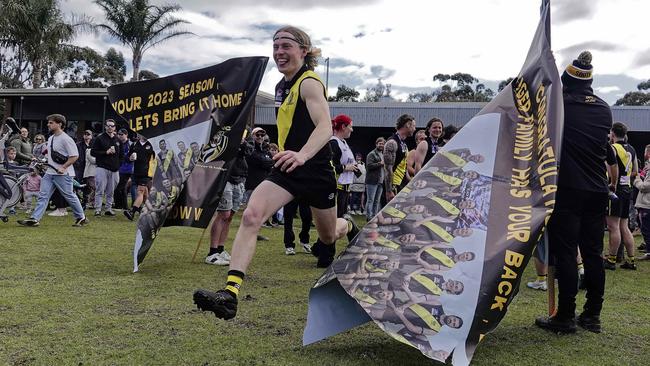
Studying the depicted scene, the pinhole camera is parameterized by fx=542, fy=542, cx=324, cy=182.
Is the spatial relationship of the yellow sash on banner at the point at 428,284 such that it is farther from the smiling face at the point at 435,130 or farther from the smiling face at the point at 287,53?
the smiling face at the point at 435,130

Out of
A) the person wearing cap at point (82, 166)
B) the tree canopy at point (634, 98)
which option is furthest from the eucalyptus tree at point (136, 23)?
the tree canopy at point (634, 98)

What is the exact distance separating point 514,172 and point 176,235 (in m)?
7.10

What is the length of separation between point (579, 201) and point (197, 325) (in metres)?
3.15

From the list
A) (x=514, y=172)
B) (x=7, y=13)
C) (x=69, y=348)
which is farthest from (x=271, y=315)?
(x=7, y=13)

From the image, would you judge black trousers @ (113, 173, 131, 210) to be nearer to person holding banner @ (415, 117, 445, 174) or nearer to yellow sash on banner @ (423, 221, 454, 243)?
person holding banner @ (415, 117, 445, 174)

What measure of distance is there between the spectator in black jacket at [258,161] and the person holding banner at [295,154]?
232 inches

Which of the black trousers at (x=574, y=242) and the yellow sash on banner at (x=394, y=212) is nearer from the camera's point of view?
the yellow sash on banner at (x=394, y=212)

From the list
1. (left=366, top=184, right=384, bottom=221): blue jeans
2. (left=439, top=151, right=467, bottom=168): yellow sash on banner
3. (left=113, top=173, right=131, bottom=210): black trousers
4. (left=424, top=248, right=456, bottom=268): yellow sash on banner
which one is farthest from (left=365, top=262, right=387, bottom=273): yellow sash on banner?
(left=113, top=173, right=131, bottom=210): black trousers

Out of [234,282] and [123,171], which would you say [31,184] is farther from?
[234,282]

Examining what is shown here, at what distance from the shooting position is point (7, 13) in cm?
2995

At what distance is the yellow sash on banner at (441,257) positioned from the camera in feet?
11.4

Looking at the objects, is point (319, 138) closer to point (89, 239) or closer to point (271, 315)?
point (271, 315)

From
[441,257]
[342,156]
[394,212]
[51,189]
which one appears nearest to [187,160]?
[342,156]

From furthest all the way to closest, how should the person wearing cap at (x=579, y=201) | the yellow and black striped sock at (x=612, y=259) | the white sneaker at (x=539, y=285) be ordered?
the yellow and black striped sock at (x=612, y=259), the white sneaker at (x=539, y=285), the person wearing cap at (x=579, y=201)
